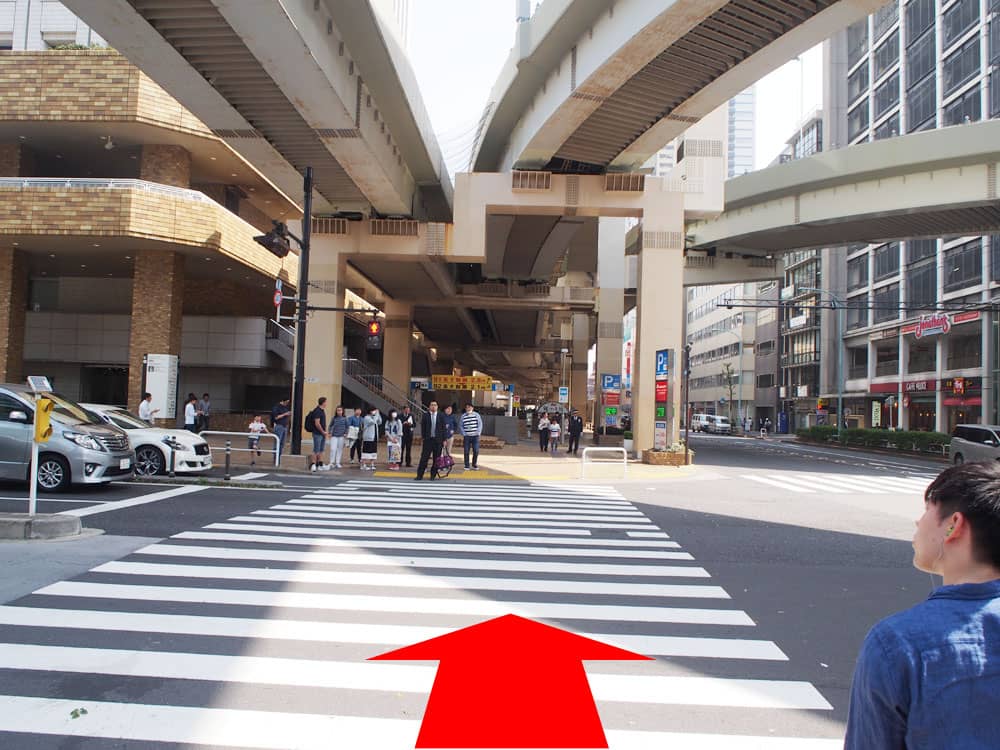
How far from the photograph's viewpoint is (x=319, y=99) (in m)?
17.1

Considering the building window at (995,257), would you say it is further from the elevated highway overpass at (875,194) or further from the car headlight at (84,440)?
the car headlight at (84,440)

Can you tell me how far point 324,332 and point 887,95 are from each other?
4864 cm

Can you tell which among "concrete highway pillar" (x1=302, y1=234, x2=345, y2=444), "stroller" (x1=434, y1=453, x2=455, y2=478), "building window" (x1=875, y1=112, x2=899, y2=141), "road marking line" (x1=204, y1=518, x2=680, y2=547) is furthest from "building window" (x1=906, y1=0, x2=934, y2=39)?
"road marking line" (x1=204, y1=518, x2=680, y2=547)

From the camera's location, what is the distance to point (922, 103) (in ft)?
159

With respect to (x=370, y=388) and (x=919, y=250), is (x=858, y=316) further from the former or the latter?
(x=370, y=388)

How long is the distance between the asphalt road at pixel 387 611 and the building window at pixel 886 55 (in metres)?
52.4

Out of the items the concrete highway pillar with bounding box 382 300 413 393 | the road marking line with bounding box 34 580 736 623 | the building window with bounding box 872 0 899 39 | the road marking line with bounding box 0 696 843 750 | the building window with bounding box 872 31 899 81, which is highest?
the building window with bounding box 872 0 899 39

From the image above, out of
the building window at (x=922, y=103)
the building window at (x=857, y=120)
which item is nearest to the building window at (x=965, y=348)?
the building window at (x=922, y=103)

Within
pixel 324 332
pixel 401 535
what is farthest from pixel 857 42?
pixel 401 535

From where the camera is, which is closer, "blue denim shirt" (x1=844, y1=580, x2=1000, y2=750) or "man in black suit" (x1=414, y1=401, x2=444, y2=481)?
"blue denim shirt" (x1=844, y1=580, x2=1000, y2=750)

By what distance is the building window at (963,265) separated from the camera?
41.6 m

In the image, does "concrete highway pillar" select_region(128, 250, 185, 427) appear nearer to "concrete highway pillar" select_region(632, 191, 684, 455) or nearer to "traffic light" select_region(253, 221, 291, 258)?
"traffic light" select_region(253, 221, 291, 258)

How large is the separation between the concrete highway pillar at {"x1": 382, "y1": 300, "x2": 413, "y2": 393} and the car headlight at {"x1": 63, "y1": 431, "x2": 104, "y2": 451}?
28893 mm

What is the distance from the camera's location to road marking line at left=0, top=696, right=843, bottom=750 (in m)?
3.84
